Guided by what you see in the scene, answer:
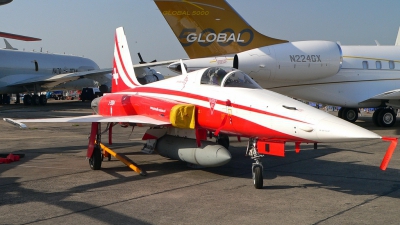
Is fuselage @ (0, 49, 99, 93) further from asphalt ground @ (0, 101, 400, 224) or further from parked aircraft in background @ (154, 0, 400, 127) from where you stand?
asphalt ground @ (0, 101, 400, 224)

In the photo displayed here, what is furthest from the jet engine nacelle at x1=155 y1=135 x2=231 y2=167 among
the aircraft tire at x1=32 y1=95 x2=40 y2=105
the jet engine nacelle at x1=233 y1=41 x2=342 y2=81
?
the aircraft tire at x1=32 y1=95 x2=40 y2=105

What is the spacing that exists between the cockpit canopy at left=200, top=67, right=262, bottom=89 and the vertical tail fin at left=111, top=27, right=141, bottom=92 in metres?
4.27

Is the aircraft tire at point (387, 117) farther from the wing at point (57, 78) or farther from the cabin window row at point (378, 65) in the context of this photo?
the wing at point (57, 78)

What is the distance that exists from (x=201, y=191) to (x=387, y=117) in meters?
14.0

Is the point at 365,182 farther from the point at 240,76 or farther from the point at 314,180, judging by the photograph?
the point at 240,76

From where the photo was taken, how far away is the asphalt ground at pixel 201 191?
608cm

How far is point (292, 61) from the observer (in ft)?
57.4

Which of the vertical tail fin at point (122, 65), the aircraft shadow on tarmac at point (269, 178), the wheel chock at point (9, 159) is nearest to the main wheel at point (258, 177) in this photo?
the aircraft shadow on tarmac at point (269, 178)

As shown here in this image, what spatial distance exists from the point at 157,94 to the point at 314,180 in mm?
3848

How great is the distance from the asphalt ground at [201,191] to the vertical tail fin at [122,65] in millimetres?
2212

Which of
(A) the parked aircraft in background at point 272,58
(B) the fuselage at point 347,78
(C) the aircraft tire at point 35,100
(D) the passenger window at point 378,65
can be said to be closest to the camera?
(A) the parked aircraft in background at point 272,58

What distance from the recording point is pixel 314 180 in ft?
28.2

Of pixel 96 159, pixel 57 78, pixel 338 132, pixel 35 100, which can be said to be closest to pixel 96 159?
pixel 96 159

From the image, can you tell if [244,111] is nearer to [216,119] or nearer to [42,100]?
[216,119]
